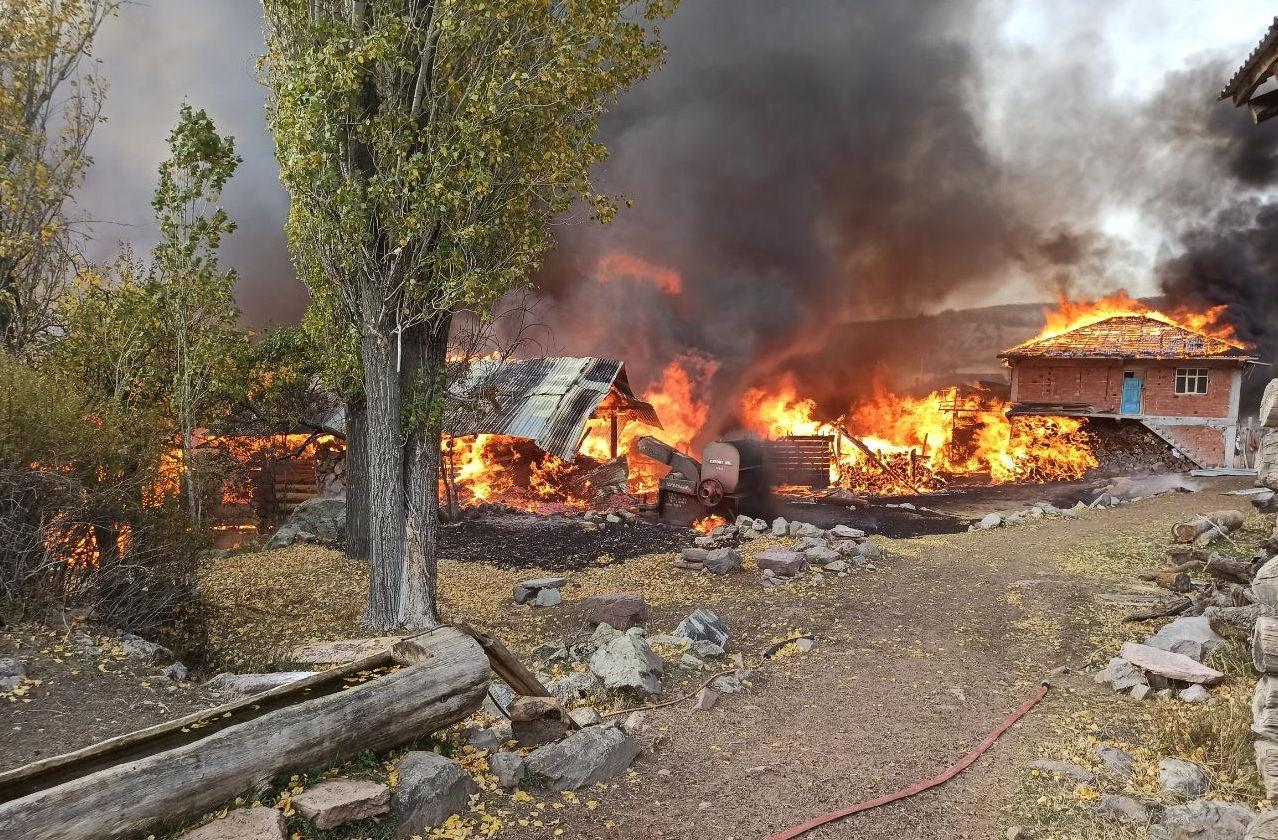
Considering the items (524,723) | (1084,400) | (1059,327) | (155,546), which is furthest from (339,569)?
(1059,327)

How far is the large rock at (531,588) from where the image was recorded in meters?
12.4

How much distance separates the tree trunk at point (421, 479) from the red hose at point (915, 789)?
6264mm

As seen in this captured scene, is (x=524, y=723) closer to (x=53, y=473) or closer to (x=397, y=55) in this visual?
(x=53, y=473)

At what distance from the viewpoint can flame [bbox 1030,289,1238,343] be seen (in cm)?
3559

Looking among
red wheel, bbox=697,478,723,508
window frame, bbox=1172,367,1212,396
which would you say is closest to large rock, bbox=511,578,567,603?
red wheel, bbox=697,478,723,508

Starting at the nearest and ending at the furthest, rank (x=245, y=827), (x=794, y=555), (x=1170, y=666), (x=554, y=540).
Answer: (x=245, y=827), (x=1170, y=666), (x=794, y=555), (x=554, y=540)

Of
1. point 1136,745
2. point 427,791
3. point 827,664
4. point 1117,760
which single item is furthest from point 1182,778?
point 427,791

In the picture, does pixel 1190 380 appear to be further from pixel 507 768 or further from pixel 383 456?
pixel 507 768

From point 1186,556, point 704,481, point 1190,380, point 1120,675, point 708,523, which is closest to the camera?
point 1120,675

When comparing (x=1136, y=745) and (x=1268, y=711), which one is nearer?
(x=1268, y=711)

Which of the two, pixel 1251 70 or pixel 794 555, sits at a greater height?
pixel 1251 70

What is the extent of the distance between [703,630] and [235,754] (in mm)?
6342

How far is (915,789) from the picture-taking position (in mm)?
5902

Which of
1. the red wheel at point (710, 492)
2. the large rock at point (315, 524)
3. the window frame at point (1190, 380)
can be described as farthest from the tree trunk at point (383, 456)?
the window frame at point (1190, 380)
